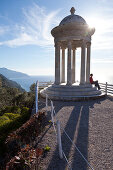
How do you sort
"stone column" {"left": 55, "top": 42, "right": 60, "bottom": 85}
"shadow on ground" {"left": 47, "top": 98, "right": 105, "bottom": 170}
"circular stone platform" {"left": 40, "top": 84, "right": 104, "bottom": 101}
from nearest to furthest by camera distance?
1. "shadow on ground" {"left": 47, "top": 98, "right": 105, "bottom": 170}
2. "circular stone platform" {"left": 40, "top": 84, "right": 104, "bottom": 101}
3. "stone column" {"left": 55, "top": 42, "right": 60, "bottom": 85}

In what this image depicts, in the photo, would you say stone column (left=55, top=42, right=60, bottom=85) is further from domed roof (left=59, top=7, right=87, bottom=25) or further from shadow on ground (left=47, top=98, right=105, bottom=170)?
shadow on ground (left=47, top=98, right=105, bottom=170)

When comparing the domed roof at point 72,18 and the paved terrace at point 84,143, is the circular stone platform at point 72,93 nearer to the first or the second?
the paved terrace at point 84,143

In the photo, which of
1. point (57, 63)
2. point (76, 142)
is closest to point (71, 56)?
point (57, 63)

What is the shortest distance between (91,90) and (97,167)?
422 inches

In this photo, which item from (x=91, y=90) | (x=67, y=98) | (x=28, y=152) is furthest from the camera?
(x=91, y=90)

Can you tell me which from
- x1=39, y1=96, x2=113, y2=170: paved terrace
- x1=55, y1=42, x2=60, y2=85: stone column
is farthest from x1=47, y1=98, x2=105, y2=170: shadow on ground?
x1=55, y1=42, x2=60, y2=85: stone column

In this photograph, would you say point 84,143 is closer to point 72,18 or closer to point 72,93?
point 72,93

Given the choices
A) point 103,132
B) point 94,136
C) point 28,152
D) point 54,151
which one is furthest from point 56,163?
point 103,132

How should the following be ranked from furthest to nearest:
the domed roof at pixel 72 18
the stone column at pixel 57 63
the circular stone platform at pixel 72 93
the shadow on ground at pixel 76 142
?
the stone column at pixel 57 63 → the domed roof at pixel 72 18 → the circular stone platform at pixel 72 93 → the shadow on ground at pixel 76 142

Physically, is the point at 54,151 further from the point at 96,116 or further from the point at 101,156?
the point at 96,116

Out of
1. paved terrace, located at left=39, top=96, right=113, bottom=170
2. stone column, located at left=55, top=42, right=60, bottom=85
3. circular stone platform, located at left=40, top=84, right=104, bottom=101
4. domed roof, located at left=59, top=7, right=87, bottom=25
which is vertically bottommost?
paved terrace, located at left=39, top=96, right=113, bottom=170

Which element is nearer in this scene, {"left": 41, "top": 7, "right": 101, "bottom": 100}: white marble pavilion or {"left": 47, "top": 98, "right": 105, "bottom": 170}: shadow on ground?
{"left": 47, "top": 98, "right": 105, "bottom": 170}: shadow on ground

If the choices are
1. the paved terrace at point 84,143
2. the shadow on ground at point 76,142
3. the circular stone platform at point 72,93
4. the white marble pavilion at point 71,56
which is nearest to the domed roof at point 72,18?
the white marble pavilion at point 71,56

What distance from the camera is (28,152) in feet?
10.4
